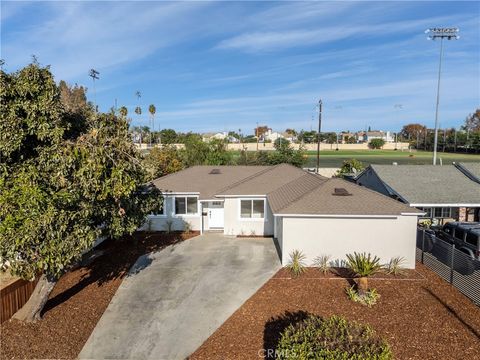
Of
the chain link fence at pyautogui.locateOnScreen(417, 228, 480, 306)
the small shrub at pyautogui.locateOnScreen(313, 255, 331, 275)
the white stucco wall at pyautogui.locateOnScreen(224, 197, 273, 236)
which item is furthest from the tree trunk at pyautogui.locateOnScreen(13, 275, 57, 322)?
the chain link fence at pyautogui.locateOnScreen(417, 228, 480, 306)

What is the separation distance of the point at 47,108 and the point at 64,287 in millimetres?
7507

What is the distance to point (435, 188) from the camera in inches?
923

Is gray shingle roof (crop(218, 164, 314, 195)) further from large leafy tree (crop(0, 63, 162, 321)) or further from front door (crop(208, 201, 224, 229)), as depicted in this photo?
large leafy tree (crop(0, 63, 162, 321))

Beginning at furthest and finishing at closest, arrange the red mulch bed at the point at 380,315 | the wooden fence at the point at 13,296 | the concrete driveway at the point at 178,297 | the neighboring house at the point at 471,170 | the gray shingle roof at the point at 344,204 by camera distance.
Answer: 1. the neighboring house at the point at 471,170
2. the gray shingle roof at the point at 344,204
3. the wooden fence at the point at 13,296
4. the concrete driveway at the point at 178,297
5. the red mulch bed at the point at 380,315

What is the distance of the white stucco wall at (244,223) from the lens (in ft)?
69.8

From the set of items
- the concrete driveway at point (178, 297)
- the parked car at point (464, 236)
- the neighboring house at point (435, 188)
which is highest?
the neighboring house at point (435, 188)

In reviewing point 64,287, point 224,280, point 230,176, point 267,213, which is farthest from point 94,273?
point 230,176

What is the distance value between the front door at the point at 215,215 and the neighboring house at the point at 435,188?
36.1 ft

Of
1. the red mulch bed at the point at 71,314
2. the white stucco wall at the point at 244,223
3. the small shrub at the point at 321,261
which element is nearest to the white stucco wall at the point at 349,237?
the small shrub at the point at 321,261

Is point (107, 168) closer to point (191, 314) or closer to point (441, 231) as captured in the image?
point (191, 314)

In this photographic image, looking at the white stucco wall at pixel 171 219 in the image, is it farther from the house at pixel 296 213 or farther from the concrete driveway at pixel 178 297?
the concrete driveway at pixel 178 297

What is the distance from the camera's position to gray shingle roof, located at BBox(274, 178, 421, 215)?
15844mm

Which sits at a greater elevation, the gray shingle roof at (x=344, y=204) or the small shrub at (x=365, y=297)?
Result: the gray shingle roof at (x=344, y=204)

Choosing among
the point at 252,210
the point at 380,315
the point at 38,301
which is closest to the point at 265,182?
the point at 252,210
